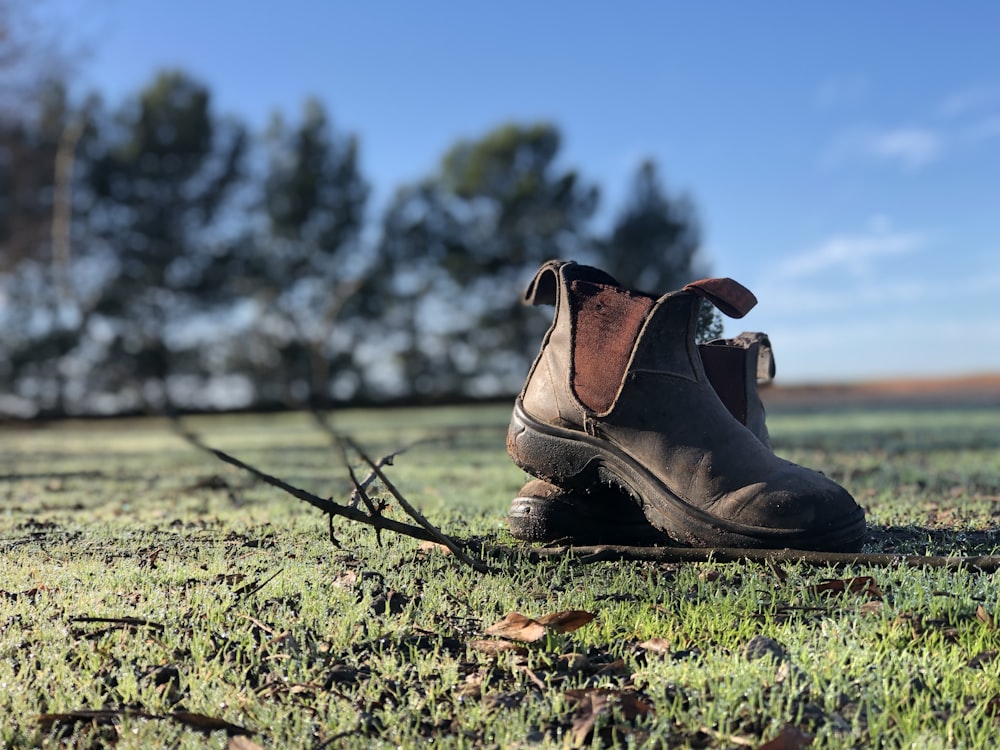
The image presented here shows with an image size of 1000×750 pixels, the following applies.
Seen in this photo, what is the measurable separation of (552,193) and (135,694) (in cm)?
2789

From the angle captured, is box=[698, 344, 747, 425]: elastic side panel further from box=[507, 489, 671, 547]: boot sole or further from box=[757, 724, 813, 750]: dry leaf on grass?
box=[757, 724, 813, 750]: dry leaf on grass

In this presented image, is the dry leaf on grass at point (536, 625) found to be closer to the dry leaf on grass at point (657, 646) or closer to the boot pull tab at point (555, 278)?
the dry leaf on grass at point (657, 646)

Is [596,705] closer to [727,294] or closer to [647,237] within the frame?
[727,294]

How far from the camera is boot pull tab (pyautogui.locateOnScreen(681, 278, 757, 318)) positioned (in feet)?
6.92

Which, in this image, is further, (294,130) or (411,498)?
(294,130)

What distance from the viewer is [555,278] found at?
2389 millimetres

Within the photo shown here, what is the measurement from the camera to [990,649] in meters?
1.55

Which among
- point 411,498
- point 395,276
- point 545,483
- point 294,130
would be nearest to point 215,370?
point 395,276

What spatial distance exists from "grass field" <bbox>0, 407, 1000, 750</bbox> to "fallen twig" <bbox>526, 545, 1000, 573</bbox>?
0.03m

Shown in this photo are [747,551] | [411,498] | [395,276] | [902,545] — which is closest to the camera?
[747,551]

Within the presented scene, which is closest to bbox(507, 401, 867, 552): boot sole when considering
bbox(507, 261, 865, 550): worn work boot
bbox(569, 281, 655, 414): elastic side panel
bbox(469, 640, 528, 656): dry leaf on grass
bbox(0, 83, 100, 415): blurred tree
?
bbox(507, 261, 865, 550): worn work boot

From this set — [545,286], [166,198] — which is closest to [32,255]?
[166,198]

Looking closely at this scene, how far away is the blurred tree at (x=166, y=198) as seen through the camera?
2433 centimetres

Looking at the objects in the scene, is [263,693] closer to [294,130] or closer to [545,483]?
[545,483]
